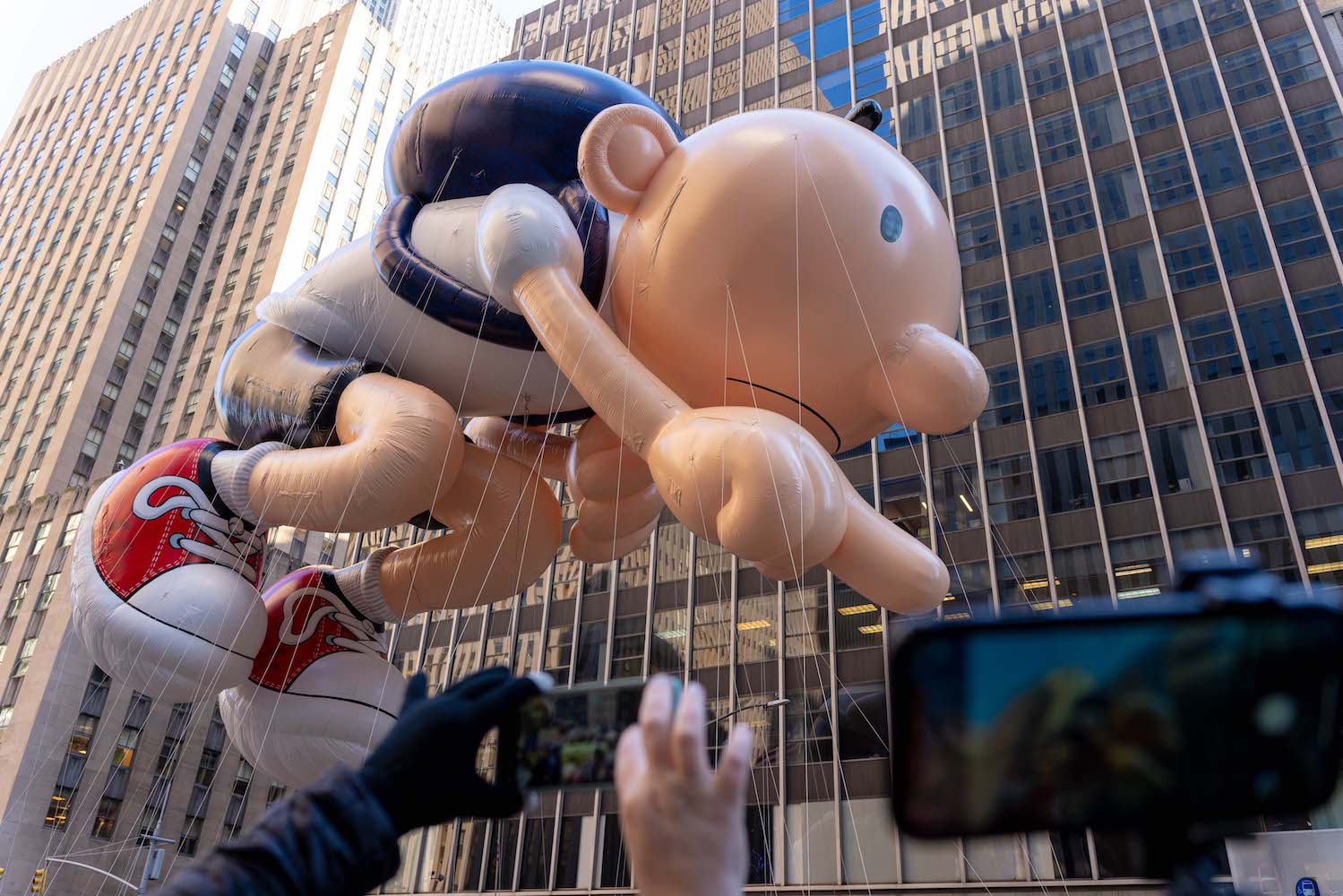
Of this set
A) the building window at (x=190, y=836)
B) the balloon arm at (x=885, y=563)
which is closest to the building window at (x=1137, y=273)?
the balloon arm at (x=885, y=563)

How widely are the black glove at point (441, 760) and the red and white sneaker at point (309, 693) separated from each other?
17.1 feet

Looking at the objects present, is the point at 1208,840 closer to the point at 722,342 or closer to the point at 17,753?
the point at 722,342

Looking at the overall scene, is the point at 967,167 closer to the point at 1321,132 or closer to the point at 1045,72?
the point at 1045,72

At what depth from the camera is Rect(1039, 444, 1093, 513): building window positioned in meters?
19.9

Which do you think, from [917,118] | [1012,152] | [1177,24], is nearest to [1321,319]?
[1012,152]

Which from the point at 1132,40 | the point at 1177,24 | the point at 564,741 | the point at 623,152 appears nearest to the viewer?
the point at 564,741

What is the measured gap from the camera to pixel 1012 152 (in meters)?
24.2

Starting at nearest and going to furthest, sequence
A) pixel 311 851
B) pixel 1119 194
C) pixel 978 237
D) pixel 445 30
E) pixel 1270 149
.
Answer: pixel 311 851 < pixel 1270 149 < pixel 1119 194 < pixel 978 237 < pixel 445 30

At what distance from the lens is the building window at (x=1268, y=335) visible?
19.2 meters

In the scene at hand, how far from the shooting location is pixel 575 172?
6.45 meters

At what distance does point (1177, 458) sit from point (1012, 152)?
30.0 feet

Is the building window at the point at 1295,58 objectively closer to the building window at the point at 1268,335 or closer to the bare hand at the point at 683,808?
the building window at the point at 1268,335

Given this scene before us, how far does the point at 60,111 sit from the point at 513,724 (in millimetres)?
63659

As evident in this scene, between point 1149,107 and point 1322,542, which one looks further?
point 1149,107
